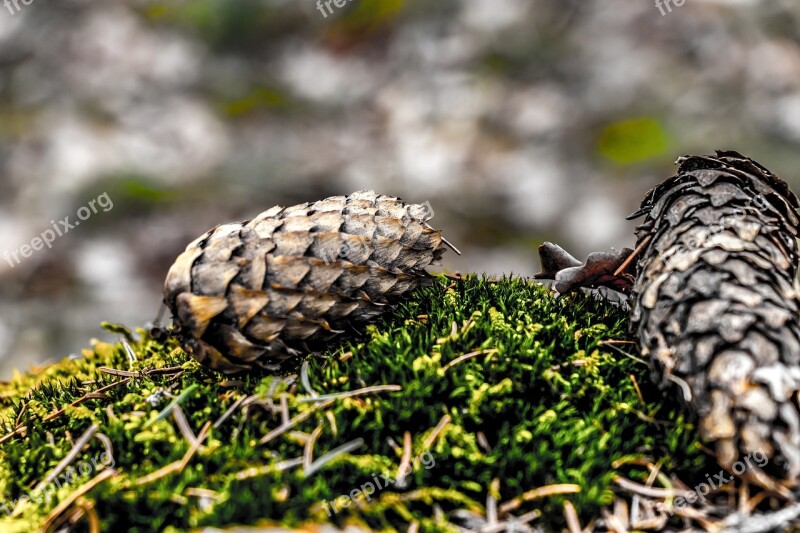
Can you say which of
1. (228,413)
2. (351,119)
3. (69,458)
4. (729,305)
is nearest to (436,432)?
(228,413)

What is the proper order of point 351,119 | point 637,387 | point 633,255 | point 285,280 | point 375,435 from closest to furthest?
A: point 375,435 < point 637,387 < point 285,280 < point 633,255 < point 351,119

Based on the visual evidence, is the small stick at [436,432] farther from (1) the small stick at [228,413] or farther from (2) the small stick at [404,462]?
(1) the small stick at [228,413]

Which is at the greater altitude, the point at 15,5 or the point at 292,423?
the point at 15,5

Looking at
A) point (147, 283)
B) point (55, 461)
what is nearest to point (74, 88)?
point (147, 283)

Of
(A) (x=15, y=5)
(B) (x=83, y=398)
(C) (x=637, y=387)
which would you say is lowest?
(C) (x=637, y=387)

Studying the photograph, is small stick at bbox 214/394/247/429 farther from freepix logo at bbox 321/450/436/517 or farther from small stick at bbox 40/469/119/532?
freepix logo at bbox 321/450/436/517

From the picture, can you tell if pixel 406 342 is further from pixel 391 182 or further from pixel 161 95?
pixel 161 95

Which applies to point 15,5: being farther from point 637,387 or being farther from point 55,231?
point 637,387

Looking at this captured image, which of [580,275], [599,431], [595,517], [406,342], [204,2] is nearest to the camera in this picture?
[595,517]
